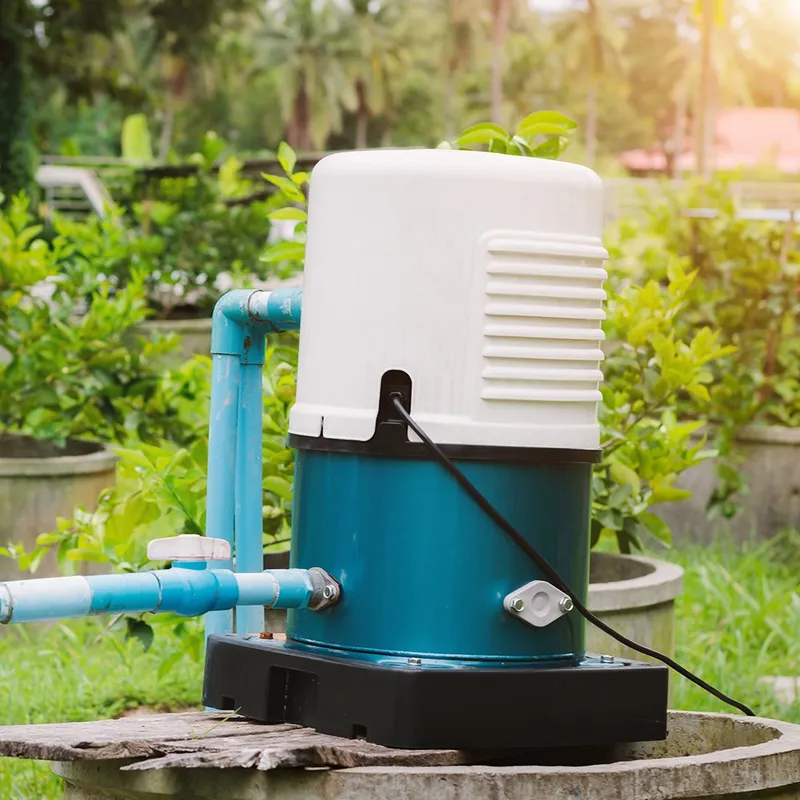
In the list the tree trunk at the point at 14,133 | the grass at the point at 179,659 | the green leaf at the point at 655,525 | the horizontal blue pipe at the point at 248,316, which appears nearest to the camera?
the horizontal blue pipe at the point at 248,316

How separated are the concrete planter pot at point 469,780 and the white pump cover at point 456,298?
0.46 m

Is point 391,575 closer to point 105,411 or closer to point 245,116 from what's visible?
point 105,411

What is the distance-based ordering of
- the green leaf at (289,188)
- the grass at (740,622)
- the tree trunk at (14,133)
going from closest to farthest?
the green leaf at (289,188)
the grass at (740,622)
the tree trunk at (14,133)

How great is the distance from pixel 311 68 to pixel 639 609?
80.4 metres

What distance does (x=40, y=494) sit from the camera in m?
5.37

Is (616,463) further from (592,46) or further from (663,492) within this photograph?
(592,46)

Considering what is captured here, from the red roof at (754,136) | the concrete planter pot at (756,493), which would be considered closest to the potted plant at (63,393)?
the concrete planter pot at (756,493)

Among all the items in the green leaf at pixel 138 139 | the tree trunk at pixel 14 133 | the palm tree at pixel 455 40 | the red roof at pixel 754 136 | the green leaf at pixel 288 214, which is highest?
the palm tree at pixel 455 40

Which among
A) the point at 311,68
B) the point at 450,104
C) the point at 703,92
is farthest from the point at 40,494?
the point at 311,68

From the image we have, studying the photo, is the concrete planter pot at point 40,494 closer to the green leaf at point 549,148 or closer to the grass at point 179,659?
the grass at point 179,659

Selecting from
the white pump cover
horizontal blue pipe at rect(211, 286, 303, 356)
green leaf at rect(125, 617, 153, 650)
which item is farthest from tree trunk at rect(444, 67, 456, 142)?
the white pump cover

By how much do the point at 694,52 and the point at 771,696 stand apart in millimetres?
74875

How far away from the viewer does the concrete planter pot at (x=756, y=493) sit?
674 centimetres

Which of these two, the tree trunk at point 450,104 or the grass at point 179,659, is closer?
the grass at point 179,659
